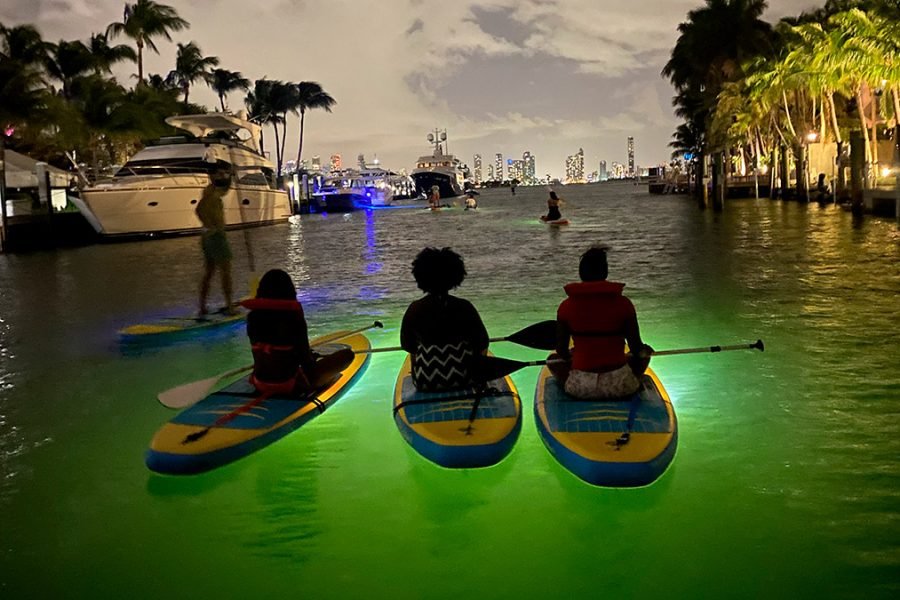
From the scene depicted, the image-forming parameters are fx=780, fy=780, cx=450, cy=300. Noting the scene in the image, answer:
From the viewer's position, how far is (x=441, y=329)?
6137 millimetres

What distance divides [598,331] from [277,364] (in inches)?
106

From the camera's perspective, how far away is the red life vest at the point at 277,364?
6465mm

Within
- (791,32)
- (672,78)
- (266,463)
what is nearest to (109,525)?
(266,463)

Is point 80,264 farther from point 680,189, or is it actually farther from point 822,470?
point 680,189

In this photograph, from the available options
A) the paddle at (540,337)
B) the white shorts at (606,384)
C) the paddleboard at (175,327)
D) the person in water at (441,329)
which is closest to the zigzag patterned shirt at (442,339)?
the person in water at (441,329)

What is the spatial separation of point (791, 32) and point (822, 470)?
4400 cm

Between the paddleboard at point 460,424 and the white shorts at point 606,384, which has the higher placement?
the white shorts at point 606,384

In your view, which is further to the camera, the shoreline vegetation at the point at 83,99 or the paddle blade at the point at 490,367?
the shoreline vegetation at the point at 83,99

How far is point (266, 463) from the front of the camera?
6.36 m

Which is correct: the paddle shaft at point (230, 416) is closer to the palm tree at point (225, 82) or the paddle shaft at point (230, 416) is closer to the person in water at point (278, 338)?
the person in water at point (278, 338)

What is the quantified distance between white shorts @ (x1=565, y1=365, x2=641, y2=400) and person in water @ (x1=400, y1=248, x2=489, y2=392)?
0.85 meters

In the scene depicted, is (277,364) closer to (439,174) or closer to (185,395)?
(185,395)

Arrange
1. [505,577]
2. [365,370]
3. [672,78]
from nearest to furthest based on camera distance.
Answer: [505,577]
[365,370]
[672,78]

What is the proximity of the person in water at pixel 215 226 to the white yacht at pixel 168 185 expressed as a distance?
69.2 feet
